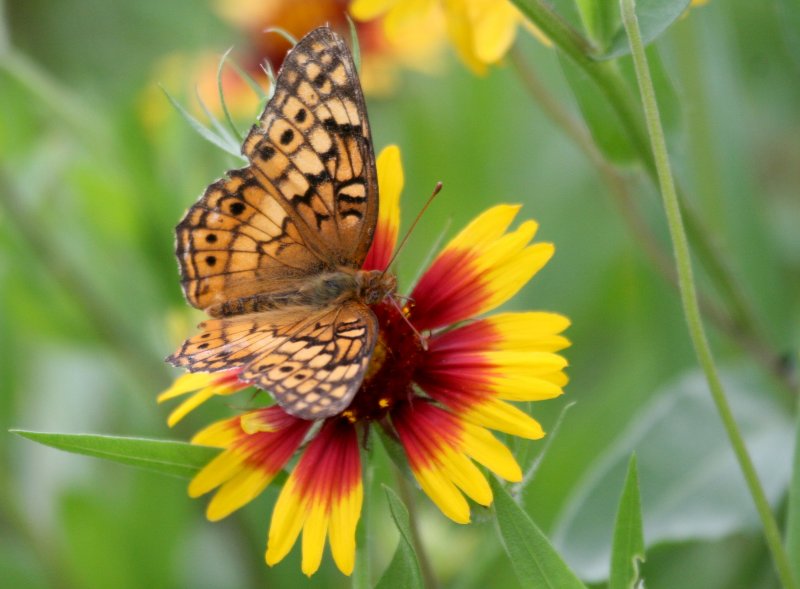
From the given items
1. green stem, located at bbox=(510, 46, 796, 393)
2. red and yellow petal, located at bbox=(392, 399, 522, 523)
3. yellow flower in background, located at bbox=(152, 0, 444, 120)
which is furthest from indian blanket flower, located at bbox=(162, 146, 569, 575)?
yellow flower in background, located at bbox=(152, 0, 444, 120)

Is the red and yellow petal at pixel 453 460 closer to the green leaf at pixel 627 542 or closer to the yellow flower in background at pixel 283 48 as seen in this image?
the green leaf at pixel 627 542

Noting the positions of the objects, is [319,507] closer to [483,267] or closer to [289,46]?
[483,267]

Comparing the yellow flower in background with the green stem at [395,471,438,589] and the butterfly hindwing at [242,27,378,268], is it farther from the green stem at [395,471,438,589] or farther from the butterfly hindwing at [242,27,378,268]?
the green stem at [395,471,438,589]

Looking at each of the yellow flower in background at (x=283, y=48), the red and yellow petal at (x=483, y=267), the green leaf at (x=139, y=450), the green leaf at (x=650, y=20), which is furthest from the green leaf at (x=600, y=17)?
the yellow flower in background at (x=283, y=48)

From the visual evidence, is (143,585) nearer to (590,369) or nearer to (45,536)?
(45,536)

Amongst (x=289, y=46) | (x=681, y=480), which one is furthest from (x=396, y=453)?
(x=289, y=46)

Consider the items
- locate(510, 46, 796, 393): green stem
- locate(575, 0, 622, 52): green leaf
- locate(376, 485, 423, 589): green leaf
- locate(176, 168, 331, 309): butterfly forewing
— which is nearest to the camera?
locate(376, 485, 423, 589): green leaf
